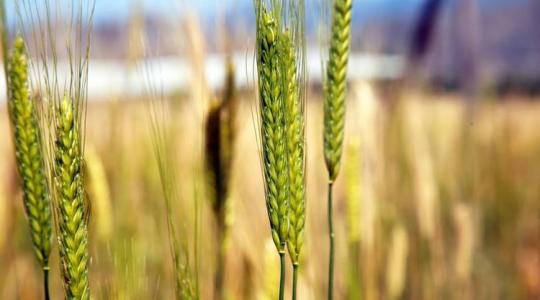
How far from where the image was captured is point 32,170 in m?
0.58

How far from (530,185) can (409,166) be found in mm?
363

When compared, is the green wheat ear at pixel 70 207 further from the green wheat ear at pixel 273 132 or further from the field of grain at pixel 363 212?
the field of grain at pixel 363 212

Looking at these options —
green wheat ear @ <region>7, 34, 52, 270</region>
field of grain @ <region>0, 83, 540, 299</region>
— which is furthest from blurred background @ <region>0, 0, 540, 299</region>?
green wheat ear @ <region>7, 34, 52, 270</region>

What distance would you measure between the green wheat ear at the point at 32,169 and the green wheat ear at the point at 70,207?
0.17ft

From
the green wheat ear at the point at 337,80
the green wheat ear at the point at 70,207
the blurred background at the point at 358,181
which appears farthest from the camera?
the blurred background at the point at 358,181

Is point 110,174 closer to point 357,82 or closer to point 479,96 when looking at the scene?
point 357,82

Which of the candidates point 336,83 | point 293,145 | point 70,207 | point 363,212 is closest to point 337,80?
point 336,83

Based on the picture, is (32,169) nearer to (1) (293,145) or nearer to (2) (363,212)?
(1) (293,145)

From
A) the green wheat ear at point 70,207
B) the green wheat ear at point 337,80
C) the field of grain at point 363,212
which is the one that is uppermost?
the green wheat ear at point 337,80

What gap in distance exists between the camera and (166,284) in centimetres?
158

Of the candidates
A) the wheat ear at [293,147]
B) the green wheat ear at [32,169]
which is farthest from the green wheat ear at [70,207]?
the wheat ear at [293,147]

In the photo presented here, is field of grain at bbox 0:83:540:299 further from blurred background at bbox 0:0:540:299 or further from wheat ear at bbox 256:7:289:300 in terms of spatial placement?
wheat ear at bbox 256:7:289:300

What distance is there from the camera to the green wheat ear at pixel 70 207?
0.52 metres

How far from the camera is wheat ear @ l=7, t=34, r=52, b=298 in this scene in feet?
1.88
